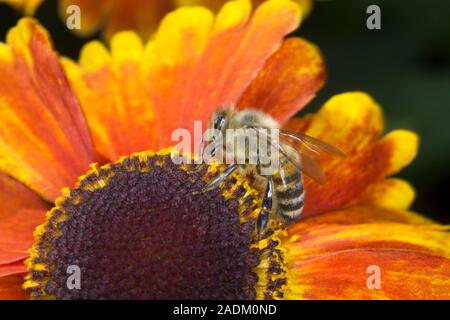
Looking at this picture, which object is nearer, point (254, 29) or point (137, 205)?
point (137, 205)

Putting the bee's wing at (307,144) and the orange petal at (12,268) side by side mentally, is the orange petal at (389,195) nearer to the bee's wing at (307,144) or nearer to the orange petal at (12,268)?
the bee's wing at (307,144)

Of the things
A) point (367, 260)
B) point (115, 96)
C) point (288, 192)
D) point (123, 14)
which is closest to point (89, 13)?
point (123, 14)

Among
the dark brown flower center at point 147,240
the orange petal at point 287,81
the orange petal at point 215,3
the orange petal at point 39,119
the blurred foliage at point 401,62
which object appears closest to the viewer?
the dark brown flower center at point 147,240

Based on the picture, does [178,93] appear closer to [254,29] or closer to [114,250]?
[254,29]

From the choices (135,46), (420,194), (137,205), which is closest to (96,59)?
(135,46)

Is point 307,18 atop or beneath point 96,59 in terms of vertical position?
atop

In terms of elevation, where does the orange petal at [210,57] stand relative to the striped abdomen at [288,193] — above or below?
above

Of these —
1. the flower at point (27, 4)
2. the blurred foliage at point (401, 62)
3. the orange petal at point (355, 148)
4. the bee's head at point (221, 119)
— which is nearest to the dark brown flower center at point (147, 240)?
the bee's head at point (221, 119)
